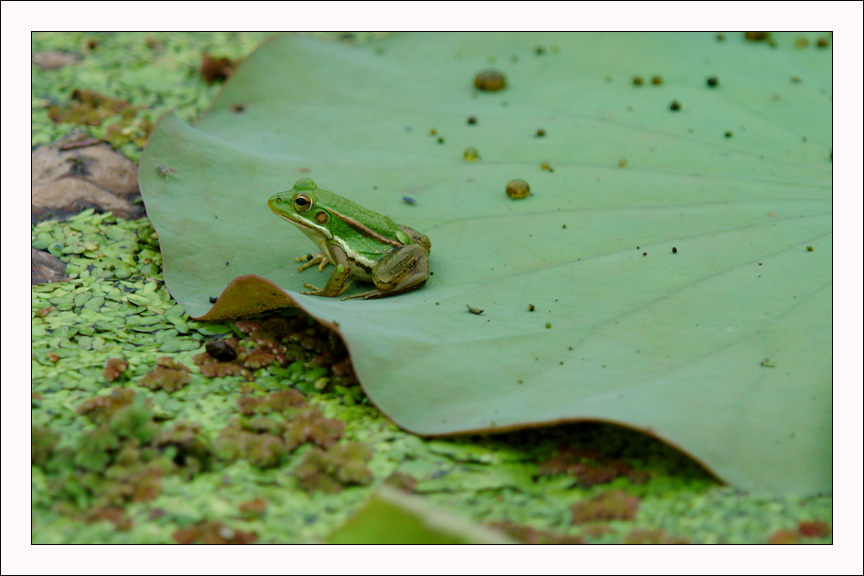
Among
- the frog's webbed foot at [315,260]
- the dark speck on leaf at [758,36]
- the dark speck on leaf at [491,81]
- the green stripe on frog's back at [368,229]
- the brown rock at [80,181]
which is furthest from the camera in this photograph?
the dark speck on leaf at [758,36]

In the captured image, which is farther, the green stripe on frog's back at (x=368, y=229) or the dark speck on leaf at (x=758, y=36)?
the dark speck on leaf at (x=758, y=36)

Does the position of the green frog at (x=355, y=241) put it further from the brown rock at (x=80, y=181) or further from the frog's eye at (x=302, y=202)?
the brown rock at (x=80, y=181)

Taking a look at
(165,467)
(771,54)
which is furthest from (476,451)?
(771,54)

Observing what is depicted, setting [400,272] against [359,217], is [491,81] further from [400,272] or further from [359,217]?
[400,272]

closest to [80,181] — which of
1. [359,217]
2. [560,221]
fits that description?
[359,217]

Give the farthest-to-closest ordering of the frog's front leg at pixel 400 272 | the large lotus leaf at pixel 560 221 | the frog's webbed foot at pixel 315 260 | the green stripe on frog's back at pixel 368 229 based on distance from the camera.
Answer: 1. the frog's webbed foot at pixel 315 260
2. the green stripe on frog's back at pixel 368 229
3. the frog's front leg at pixel 400 272
4. the large lotus leaf at pixel 560 221

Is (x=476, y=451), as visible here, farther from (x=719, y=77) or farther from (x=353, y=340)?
(x=719, y=77)

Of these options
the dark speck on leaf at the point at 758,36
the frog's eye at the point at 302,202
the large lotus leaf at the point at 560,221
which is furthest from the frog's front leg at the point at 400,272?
the dark speck on leaf at the point at 758,36
